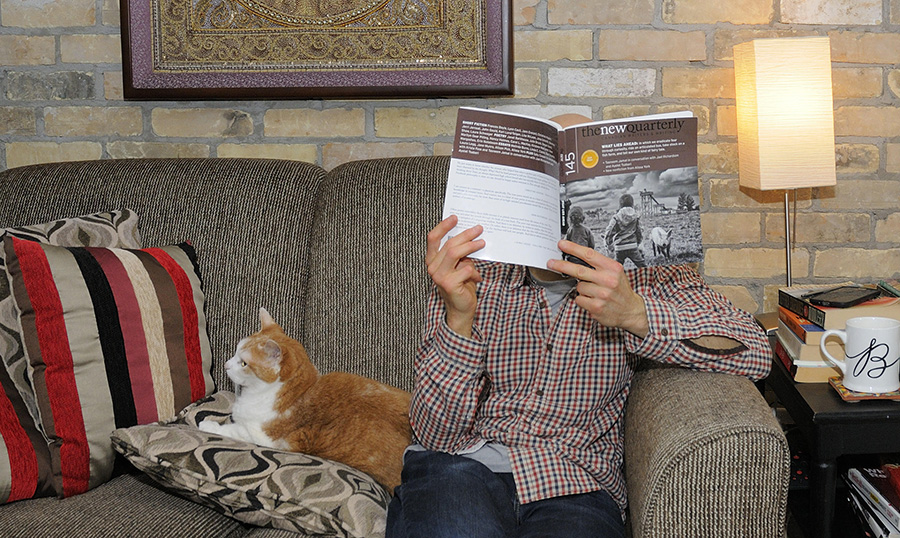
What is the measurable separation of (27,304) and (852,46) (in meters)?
1.77

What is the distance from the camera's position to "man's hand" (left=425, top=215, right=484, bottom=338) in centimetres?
107

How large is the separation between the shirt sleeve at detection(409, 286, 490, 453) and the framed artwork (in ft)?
2.57

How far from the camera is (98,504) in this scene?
1.20 meters

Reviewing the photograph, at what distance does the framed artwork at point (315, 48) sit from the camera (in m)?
1.82

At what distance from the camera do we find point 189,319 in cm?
144

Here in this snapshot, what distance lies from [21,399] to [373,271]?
64 centimetres

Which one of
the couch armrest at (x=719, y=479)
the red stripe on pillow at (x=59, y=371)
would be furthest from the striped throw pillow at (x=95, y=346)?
the couch armrest at (x=719, y=479)

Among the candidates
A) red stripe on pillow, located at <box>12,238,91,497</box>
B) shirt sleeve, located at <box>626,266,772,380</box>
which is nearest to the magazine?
shirt sleeve, located at <box>626,266,772,380</box>

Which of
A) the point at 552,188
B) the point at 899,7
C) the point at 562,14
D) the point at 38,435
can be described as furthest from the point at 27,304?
the point at 899,7

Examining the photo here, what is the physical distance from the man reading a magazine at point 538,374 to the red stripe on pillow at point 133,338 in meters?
0.46

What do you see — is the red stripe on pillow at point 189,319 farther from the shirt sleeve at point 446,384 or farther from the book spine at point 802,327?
the book spine at point 802,327

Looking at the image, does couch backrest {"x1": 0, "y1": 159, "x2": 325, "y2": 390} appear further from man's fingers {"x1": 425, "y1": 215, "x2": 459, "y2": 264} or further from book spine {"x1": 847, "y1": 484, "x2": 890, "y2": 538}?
book spine {"x1": 847, "y1": 484, "x2": 890, "y2": 538}

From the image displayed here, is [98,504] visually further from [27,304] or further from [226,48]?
[226,48]

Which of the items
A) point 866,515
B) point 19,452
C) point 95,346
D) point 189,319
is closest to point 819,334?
point 866,515
